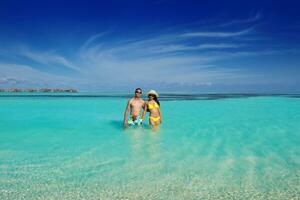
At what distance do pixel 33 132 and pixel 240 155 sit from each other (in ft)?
20.4

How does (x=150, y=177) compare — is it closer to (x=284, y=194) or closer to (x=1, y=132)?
(x=284, y=194)

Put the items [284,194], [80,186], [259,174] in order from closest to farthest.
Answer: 1. [284,194]
2. [80,186]
3. [259,174]

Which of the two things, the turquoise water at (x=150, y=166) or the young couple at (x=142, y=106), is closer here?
the turquoise water at (x=150, y=166)

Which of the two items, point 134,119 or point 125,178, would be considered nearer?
point 125,178

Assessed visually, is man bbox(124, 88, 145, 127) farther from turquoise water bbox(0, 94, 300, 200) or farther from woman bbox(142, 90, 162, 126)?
turquoise water bbox(0, 94, 300, 200)

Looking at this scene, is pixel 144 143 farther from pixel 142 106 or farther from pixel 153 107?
pixel 142 106

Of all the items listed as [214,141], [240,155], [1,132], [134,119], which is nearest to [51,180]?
[240,155]

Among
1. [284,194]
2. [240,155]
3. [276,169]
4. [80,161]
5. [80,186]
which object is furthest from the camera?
[240,155]

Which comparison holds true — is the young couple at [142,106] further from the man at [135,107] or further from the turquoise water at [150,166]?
the turquoise water at [150,166]

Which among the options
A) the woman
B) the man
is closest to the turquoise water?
the woman

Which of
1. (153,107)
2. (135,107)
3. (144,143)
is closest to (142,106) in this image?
(135,107)

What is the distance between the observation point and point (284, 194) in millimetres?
3207

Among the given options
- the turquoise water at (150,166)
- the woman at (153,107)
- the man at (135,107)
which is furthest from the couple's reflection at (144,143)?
the woman at (153,107)

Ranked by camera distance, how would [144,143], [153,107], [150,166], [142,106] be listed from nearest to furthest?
[150,166] < [144,143] < [153,107] < [142,106]
